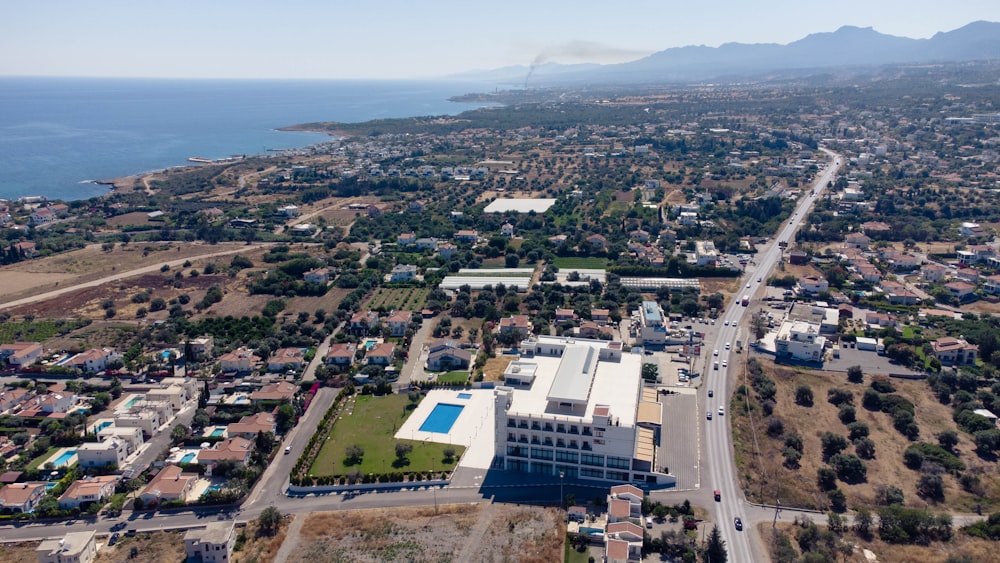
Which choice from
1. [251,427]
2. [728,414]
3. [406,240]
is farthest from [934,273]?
[251,427]

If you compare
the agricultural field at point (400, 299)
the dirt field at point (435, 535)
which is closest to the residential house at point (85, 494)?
the dirt field at point (435, 535)

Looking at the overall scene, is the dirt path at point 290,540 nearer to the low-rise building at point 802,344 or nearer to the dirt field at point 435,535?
the dirt field at point 435,535

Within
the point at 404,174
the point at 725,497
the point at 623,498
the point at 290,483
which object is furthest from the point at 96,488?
the point at 404,174

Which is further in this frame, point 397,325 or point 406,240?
point 406,240

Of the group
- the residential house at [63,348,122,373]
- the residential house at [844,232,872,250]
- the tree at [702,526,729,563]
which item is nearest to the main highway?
the tree at [702,526,729,563]

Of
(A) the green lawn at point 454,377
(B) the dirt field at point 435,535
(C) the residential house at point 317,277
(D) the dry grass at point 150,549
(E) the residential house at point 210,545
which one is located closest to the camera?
(E) the residential house at point 210,545

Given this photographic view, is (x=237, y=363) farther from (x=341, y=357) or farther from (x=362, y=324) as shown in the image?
(x=362, y=324)

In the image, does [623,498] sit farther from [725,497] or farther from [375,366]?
[375,366]
